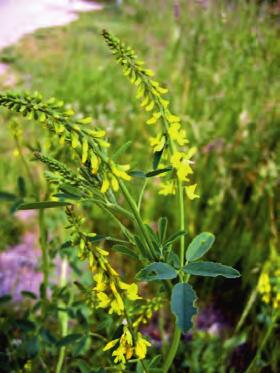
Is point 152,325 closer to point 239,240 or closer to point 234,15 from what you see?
point 239,240

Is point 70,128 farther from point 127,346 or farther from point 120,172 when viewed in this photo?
point 127,346

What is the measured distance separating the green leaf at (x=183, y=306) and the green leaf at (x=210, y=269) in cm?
4

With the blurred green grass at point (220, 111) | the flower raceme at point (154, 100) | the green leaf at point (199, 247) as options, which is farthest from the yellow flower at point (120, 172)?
the blurred green grass at point (220, 111)

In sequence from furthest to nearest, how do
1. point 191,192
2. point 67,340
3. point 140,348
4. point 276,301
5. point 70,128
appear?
point 67,340, point 276,301, point 191,192, point 140,348, point 70,128

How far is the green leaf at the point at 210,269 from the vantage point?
81cm

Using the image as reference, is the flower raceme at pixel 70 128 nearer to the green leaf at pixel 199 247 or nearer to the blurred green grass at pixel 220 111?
the green leaf at pixel 199 247

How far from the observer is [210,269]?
2.74 ft

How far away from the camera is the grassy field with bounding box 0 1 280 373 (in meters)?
1.73

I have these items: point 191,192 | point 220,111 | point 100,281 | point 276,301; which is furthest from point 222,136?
point 100,281

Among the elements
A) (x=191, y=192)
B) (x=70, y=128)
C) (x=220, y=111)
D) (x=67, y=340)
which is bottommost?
(x=67, y=340)

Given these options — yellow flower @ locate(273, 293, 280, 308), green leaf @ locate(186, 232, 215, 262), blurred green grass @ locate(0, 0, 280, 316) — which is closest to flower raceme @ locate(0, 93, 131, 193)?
green leaf @ locate(186, 232, 215, 262)

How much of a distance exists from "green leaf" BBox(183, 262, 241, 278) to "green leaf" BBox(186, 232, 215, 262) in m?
0.06

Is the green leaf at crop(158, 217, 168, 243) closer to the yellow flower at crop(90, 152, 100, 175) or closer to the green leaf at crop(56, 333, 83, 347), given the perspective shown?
the yellow flower at crop(90, 152, 100, 175)

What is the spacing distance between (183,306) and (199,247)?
0.20 meters
